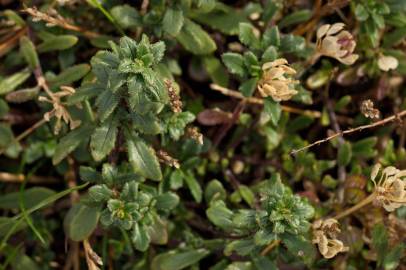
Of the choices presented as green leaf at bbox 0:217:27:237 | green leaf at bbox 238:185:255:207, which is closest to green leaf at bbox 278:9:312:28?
green leaf at bbox 238:185:255:207

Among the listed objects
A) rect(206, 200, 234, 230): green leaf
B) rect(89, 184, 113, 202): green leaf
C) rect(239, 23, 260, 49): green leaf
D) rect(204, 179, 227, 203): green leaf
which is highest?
rect(239, 23, 260, 49): green leaf

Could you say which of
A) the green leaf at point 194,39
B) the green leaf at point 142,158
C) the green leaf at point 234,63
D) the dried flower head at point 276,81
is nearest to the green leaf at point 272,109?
the dried flower head at point 276,81

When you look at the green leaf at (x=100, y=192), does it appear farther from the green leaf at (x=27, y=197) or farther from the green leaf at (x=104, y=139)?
the green leaf at (x=27, y=197)

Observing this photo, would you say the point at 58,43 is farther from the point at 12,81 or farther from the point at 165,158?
the point at 165,158

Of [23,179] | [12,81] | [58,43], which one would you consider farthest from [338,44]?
[23,179]

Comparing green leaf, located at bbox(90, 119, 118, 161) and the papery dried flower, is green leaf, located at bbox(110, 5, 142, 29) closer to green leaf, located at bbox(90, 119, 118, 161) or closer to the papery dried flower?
green leaf, located at bbox(90, 119, 118, 161)

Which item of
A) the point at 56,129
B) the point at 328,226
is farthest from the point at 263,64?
the point at 56,129
